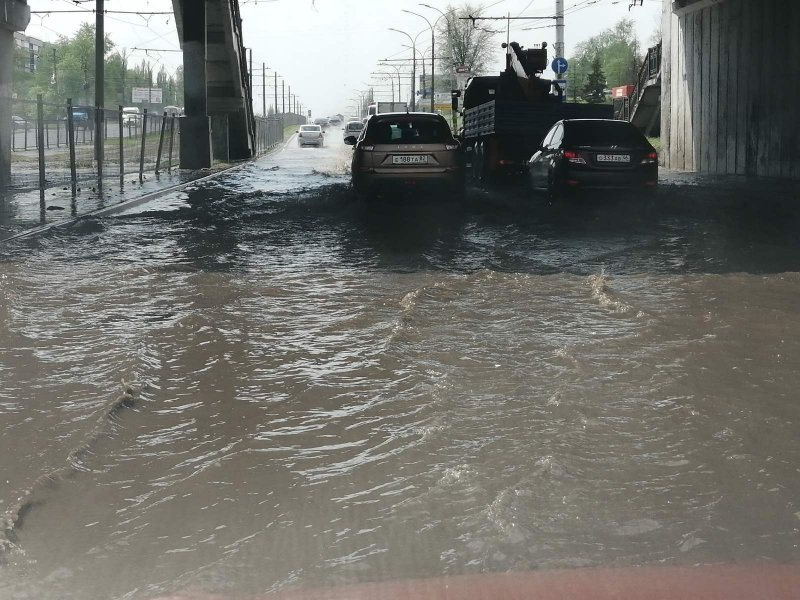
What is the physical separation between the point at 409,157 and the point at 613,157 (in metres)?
3.30

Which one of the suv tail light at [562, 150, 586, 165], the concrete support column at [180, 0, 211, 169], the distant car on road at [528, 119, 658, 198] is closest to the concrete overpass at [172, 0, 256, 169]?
the concrete support column at [180, 0, 211, 169]

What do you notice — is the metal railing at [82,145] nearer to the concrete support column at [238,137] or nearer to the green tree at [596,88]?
the concrete support column at [238,137]

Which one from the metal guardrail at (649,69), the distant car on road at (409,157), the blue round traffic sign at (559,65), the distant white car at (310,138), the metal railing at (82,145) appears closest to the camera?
the distant car on road at (409,157)

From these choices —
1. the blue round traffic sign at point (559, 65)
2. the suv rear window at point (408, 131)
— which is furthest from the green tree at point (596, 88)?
the suv rear window at point (408, 131)

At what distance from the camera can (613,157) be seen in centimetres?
1741

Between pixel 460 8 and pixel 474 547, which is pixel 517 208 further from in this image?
pixel 460 8

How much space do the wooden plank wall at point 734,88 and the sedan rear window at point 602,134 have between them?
8.64 meters

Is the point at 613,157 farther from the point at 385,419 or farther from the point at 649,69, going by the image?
the point at 649,69

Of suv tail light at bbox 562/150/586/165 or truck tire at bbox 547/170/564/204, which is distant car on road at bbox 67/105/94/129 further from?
suv tail light at bbox 562/150/586/165

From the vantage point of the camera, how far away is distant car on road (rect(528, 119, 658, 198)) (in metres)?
17.3

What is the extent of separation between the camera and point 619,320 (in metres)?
7.97

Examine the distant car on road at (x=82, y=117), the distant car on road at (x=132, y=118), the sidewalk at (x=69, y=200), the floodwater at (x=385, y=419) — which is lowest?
the floodwater at (x=385, y=419)

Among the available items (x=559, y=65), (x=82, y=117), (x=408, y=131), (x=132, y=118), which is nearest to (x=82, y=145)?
(x=82, y=117)

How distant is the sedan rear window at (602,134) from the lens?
17641 millimetres
